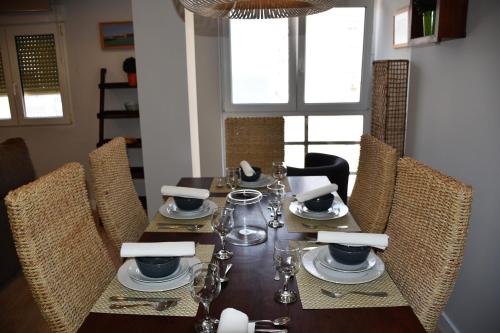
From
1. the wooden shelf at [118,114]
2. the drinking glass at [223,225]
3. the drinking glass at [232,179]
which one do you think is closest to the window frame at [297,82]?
the wooden shelf at [118,114]

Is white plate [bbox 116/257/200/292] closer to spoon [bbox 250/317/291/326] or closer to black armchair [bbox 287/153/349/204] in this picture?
spoon [bbox 250/317/291/326]

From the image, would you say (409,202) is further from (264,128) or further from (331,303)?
(264,128)

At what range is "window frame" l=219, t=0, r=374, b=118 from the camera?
11.9 feet

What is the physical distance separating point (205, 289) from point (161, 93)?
81.4 inches

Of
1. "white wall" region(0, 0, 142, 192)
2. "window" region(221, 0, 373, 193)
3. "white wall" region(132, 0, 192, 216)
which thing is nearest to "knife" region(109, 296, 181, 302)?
"white wall" region(132, 0, 192, 216)

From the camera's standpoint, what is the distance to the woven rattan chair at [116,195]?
5.42 feet

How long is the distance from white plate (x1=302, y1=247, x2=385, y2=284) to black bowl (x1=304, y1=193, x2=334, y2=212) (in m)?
0.43

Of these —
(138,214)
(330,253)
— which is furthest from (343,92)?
(330,253)

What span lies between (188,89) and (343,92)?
1658 mm

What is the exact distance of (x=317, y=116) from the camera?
385cm

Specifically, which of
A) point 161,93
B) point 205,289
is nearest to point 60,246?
point 205,289

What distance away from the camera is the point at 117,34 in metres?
4.24

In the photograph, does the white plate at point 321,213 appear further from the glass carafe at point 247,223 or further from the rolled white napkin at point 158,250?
the rolled white napkin at point 158,250

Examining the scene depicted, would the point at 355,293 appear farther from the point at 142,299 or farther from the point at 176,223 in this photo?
the point at 176,223
